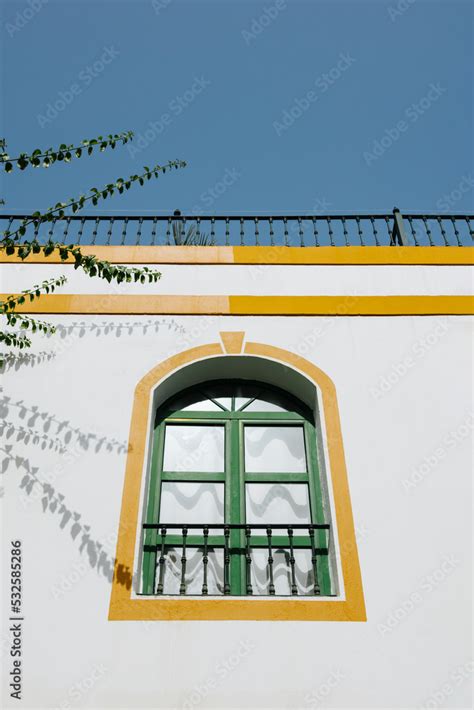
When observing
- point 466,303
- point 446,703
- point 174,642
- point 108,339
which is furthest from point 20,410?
point 466,303

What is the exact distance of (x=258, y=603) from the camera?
4.22m

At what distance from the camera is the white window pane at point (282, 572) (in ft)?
15.4

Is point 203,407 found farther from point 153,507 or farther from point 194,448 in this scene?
point 153,507

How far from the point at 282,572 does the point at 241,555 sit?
36 cm

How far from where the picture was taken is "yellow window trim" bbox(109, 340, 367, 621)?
4168mm

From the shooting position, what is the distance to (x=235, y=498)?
16.6 ft

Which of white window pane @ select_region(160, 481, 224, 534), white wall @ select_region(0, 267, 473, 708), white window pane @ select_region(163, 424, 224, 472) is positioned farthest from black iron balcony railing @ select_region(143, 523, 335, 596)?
white window pane @ select_region(163, 424, 224, 472)

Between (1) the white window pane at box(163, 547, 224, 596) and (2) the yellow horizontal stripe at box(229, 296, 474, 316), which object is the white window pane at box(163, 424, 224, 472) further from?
(2) the yellow horizontal stripe at box(229, 296, 474, 316)

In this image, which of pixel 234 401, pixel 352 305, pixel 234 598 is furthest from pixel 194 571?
pixel 352 305

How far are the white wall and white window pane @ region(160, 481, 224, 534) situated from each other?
545mm

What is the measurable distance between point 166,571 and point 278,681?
4.08 ft

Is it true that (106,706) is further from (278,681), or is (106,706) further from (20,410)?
(20,410)

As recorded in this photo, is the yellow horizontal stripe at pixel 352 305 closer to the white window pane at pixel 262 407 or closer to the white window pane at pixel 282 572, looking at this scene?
the white window pane at pixel 262 407

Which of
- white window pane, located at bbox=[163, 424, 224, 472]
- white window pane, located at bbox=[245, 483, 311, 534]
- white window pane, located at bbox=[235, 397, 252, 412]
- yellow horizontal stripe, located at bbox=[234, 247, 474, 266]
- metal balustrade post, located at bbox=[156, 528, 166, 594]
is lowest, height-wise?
metal balustrade post, located at bbox=[156, 528, 166, 594]
